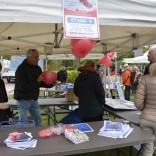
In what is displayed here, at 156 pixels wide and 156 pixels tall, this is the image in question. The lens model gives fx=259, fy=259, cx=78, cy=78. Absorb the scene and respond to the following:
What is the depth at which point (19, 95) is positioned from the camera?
4.00 meters

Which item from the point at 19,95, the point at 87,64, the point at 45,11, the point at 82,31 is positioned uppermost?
the point at 45,11

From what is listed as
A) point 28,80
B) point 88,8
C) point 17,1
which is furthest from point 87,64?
point 17,1

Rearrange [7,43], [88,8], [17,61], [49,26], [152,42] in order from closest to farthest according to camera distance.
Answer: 1. [88,8]
2. [49,26]
3. [152,42]
4. [7,43]
5. [17,61]

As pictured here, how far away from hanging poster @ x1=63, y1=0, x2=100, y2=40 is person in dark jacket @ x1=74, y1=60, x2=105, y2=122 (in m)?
1.51

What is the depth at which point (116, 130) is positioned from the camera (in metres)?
2.70

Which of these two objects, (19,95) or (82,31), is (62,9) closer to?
(82,31)

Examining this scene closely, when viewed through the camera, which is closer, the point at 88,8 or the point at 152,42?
the point at 88,8

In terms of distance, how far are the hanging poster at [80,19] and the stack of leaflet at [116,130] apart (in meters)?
1.02

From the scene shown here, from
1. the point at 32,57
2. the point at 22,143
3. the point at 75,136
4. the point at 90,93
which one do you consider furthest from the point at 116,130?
the point at 32,57

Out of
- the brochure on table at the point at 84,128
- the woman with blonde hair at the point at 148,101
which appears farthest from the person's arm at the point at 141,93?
the brochure on table at the point at 84,128

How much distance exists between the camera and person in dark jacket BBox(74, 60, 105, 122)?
3.74 meters

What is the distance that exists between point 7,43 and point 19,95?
6.08 ft

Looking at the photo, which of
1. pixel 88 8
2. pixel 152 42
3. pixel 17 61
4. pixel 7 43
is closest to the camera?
pixel 88 8

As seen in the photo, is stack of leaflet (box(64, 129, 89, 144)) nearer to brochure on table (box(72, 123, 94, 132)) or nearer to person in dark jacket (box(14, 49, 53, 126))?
brochure on table (box(72, 123, 94, 132))
